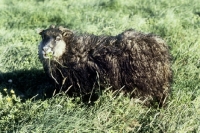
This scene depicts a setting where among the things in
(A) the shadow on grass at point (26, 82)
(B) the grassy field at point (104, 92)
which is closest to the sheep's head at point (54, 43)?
(B) the grassy field at point (104, 92)

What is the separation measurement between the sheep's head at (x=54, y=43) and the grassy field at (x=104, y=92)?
641 millimetres

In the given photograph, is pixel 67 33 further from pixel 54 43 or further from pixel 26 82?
pixel 26 82

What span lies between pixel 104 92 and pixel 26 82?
2.06 meters

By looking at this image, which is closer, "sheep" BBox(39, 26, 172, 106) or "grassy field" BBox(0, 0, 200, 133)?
"grassy field" BBox(0, 0, 200, 133)

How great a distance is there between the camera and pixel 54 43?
536 cm

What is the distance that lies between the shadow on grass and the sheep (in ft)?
2.51

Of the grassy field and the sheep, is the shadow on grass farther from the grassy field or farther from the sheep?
the sheep

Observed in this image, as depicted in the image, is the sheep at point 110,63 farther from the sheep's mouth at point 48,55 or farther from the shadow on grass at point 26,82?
the shadow on grass at point 26,82

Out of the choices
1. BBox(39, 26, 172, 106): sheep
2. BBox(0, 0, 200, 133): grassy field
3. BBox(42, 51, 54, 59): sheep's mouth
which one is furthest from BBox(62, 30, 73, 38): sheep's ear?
BBox(0, 0, 200, 133): grassy field

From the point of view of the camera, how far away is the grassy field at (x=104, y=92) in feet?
14.3

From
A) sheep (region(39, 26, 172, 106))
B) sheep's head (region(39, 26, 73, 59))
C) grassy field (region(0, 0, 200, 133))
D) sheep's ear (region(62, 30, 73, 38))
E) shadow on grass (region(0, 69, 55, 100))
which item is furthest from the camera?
shadow on grass (region(0, 69, 55, 100))

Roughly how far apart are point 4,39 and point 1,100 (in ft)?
11.7

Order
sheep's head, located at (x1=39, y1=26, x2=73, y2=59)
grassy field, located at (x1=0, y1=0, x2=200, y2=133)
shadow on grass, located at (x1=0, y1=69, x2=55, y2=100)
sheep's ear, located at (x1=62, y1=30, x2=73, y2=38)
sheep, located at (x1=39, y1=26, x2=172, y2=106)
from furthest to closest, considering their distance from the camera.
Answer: shadow on grass, located at (x1=0, y1=69, x2=55, y2=100)
sheep's ear, located at (x1=62, y1=30, x2=73, y2=38)
sheep's head, located at (x1=39, y1=26, x2=73, y2=59)
sheep, located at (x1=39, y1=26, x2=172, y2=106)
grassy field, located at (x1=0, y1=0, x2=200, y2=133)

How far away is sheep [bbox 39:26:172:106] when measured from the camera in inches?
203
